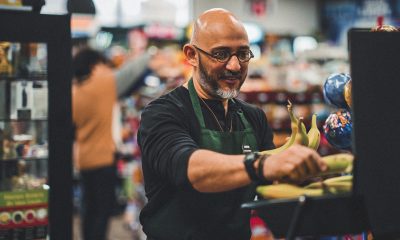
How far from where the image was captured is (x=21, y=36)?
109 inches

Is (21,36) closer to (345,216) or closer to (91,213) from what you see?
(345,216)

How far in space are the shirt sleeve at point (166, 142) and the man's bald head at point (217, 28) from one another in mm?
293

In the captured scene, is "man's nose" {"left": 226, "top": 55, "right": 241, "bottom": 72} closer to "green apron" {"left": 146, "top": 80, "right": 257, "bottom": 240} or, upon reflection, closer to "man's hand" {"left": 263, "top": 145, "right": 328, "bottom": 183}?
"green apron" {"left": 146, "top": 80, "right": 257, "bottom": 240}

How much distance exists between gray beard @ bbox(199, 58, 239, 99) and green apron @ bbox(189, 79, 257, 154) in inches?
3.7

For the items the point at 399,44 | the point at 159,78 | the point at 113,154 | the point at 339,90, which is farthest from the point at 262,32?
the point at 399,44

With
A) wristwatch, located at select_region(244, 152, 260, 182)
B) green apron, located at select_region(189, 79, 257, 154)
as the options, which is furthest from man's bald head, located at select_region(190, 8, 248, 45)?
wristwatch, located at select_region(244, 152, 260, 182)

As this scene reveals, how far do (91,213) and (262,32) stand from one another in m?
9.27

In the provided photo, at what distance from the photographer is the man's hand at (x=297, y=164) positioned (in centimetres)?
151

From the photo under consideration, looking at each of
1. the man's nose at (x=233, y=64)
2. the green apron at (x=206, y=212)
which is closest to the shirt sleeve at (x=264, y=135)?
the green apron at (x=206, y=212)

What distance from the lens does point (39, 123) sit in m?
2.90

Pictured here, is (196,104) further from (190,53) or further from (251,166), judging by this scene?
(251,166)

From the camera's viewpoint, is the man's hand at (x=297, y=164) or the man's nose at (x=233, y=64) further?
the man's nose at (x=233, y=64)

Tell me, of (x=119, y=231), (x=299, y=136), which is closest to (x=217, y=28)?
(x=299, y=136)

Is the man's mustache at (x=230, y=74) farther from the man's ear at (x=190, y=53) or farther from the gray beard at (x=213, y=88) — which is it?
the man's ear at (x=190, y=53)
